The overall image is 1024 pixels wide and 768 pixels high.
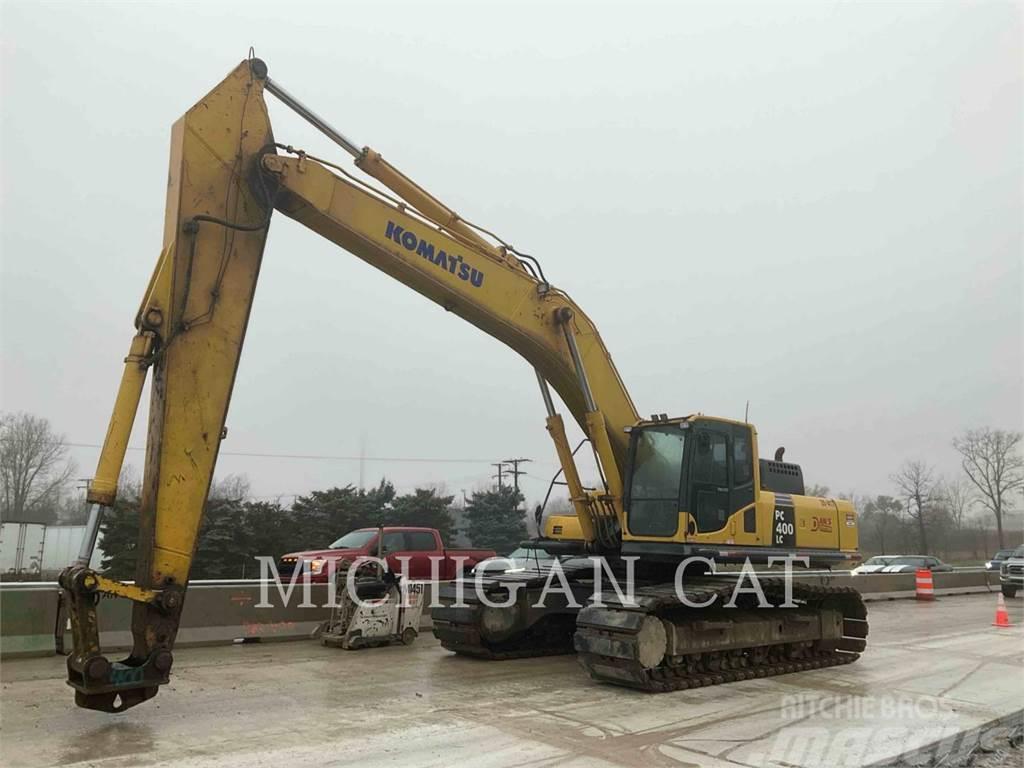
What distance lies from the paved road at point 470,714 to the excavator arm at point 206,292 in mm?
712

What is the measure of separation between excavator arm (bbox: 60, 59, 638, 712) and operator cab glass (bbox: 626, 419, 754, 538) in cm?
223

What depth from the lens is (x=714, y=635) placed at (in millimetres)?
9297

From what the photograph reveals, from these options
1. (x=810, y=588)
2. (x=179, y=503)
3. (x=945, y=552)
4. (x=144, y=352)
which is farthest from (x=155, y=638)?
(x=945, y=552)

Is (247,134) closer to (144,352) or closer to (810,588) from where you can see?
(144,352)

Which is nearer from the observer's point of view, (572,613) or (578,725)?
(578,725)

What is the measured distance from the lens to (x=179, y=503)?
6559 millimetres

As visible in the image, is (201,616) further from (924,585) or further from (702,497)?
(924,585)

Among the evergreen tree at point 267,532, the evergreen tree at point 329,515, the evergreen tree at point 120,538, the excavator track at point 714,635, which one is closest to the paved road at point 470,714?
the excavator track at point 714,635

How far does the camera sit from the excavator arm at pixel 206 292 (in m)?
6.20

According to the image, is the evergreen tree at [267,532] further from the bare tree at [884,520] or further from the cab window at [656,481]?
the bare tree at [884,520]

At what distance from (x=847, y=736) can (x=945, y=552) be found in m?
60.3

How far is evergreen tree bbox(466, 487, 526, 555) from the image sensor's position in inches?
1500

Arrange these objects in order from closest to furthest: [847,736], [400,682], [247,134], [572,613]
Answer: [847,736] → [247,134] → [400,682] → [572,613]

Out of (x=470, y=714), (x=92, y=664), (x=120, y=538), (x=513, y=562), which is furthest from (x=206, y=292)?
(x=120, y=538)
